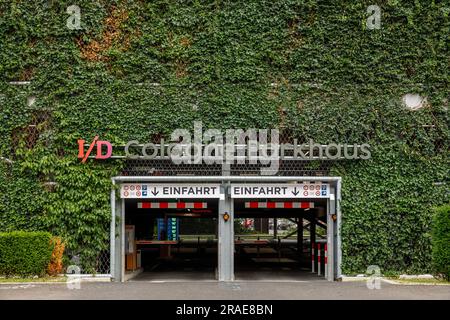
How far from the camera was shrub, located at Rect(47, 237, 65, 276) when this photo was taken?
1712cm

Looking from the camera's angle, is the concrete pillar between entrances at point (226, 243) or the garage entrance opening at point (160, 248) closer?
the concrete pillar between entrances at point (226, 243)

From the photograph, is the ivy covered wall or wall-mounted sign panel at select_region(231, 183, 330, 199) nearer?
the ivy covered wall

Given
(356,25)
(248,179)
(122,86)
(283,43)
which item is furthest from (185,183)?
(356,25)

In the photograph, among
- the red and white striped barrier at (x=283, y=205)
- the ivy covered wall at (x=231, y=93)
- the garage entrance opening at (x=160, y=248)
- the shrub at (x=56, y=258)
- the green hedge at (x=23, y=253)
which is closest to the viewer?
the green hedge at (x=23, y=253)

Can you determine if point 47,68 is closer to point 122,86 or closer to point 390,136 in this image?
point 122,86

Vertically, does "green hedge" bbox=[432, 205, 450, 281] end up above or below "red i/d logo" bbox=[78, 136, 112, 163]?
below

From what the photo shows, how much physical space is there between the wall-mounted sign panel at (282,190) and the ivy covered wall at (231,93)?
2.13 ft

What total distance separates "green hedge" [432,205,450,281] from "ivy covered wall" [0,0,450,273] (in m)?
2.01

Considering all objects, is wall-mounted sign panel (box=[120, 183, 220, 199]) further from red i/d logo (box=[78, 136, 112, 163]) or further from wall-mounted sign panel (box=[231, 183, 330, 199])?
red i/d logo (box=[78, 136, 112, 163])

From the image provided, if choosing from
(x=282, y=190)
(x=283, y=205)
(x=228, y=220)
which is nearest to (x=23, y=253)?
(x=228, y=220)

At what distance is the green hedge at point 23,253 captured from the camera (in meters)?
16.7

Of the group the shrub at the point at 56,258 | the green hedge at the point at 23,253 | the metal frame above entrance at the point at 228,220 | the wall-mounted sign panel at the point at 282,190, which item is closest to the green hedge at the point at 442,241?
the metal frame above entrance at the point at 228,220

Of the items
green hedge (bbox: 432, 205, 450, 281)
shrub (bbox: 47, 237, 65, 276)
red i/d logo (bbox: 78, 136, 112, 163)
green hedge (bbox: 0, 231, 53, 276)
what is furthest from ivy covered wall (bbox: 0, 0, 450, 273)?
green hedge (bbox: 432, 205, 450, 281)

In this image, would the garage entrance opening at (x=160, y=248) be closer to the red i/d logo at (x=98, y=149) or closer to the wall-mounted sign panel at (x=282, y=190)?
the wall-mounted sign panel at (x=282, y=190)
